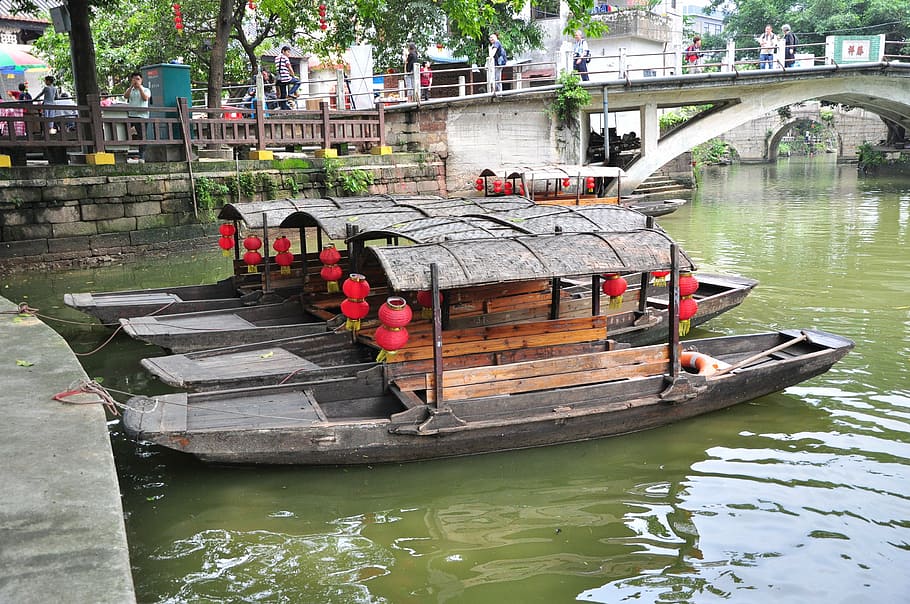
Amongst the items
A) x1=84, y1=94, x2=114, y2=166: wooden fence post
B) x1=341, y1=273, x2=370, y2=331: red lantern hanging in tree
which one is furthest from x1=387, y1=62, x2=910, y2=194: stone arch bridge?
x1=341, y1=273, x2=370, y2=331: red lantern hanging in tree

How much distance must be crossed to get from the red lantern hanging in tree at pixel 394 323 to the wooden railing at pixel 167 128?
9.81 meters

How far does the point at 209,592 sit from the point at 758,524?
11.5 ft

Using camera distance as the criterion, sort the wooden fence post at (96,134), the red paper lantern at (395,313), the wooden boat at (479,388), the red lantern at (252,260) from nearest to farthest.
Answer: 1. the wooden boat at (479,388)
2. the red paper lantern at (395,313)
3. the red lantern at (252,260)
4. the wooden fence post at (96,134)

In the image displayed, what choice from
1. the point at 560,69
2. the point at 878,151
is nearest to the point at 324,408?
the point at 560,69

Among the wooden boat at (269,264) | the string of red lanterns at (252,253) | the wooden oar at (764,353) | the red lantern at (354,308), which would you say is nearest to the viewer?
the red lantern at (354,308)

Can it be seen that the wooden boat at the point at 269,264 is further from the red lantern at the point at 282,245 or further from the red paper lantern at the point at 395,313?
the red paper lantern at the point at 395,313

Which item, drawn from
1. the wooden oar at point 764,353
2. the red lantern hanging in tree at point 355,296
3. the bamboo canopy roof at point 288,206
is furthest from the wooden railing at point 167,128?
the wooden oar at point 764,353

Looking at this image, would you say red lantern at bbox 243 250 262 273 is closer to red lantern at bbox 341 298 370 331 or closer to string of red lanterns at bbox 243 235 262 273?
string of red lanterns at bbox 243 235 262 273

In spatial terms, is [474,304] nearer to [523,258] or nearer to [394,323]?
[523,258]

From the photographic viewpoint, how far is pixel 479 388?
6.31 metres

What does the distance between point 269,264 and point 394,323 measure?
4312 millimetres

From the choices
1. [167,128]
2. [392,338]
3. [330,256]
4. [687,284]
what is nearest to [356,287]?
[392,338]

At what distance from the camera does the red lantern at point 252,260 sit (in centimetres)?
992

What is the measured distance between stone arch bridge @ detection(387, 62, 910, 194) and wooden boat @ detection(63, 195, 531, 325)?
10.8 metres
